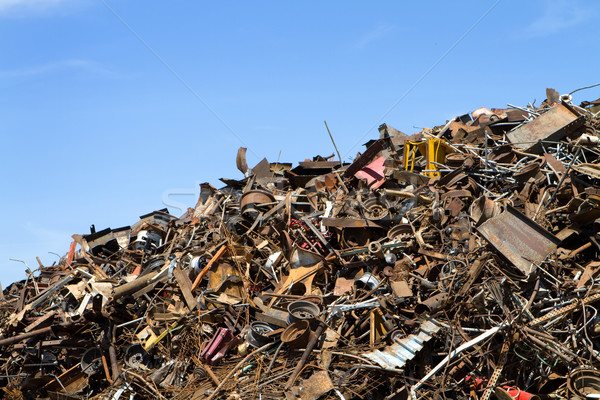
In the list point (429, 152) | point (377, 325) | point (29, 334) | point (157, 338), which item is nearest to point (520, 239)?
point (377, 325)

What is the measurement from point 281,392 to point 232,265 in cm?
292

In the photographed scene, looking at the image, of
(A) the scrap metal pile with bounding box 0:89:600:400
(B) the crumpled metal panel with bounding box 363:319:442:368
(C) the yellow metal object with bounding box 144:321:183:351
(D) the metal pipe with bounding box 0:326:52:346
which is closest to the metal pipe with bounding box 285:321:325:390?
(A) the scrap metal pile with bounding box 0:89:600:400

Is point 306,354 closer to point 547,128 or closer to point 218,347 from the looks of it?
point 218,347

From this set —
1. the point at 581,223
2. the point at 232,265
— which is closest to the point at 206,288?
the point at 232,265

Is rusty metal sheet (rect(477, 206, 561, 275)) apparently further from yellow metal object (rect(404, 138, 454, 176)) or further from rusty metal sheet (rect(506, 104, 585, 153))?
yellow metal object (rect(404, 138, 454, 176))

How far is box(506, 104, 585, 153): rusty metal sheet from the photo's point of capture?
9336 mm

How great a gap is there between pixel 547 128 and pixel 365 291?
4.41 m

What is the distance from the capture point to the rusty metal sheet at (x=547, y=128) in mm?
9336

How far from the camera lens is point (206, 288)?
9188mm

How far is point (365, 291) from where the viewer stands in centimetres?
783

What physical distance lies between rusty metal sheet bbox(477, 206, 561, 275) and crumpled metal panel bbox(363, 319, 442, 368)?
1.22m

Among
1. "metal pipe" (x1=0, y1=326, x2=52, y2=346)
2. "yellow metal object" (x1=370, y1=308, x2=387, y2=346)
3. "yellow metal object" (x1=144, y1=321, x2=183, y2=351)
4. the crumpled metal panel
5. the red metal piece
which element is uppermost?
"metal pipe" (x1=0, y1=326, x2=52, y2=346)

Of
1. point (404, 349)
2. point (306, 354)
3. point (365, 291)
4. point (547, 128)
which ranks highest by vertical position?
point (547, 128)

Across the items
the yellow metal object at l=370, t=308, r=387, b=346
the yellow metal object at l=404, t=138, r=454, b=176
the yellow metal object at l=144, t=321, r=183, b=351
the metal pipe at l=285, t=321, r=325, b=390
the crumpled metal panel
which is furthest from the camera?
the yellow metal object at l=404, t=138, r=454, b=176
